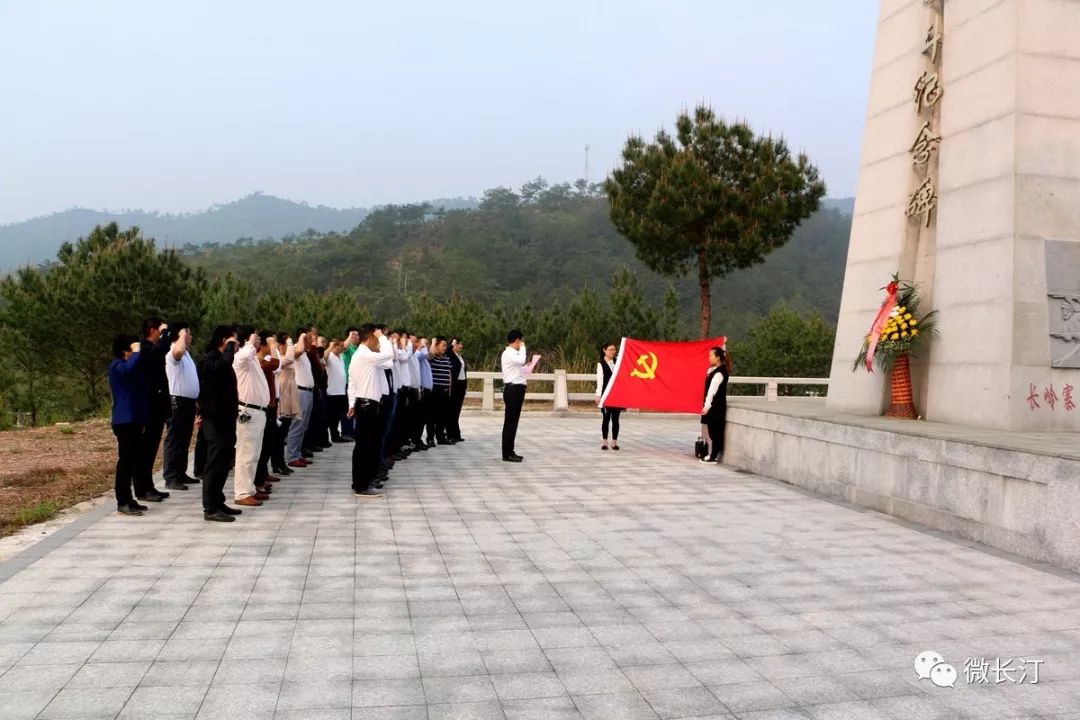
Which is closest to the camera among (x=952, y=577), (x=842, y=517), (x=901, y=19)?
(x=952, y=577)

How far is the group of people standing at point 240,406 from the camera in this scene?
673cm

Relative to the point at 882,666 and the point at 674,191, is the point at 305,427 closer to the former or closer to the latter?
the point at 882,666

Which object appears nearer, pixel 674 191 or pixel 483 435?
pixel 483 435

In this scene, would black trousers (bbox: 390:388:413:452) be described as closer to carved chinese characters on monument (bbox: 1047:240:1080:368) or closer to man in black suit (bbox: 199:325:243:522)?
man in black suit (bbox: 199:325:243:522)

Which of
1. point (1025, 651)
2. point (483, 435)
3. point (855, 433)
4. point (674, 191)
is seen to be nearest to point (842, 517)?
point (855, 433)

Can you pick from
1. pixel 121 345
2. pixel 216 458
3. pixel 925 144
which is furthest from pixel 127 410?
pixel 925 144

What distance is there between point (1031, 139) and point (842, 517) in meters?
3.79

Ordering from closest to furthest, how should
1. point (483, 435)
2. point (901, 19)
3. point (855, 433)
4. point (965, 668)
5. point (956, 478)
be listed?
1. point (965, 668)
2. point (956, 478)
3. point (855, 433)
4. point (901, 19)
5. point (483, 435)

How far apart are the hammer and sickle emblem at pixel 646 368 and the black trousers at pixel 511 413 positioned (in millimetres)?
3075

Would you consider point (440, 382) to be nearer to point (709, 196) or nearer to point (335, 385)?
point (335, 385)

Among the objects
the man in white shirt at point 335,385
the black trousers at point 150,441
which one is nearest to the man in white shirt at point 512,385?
the man in white shirt at point 335,385

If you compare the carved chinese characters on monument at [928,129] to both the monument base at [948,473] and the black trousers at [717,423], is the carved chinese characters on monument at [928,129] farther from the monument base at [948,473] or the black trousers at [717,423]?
the black trousers at [717,423]

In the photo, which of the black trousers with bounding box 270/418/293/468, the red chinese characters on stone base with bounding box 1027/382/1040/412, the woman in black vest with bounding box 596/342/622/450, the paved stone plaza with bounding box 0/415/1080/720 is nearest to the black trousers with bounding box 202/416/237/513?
the paved stone plaza with bounding box 0/415/1080/720

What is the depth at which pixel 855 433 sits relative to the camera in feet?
25.2
